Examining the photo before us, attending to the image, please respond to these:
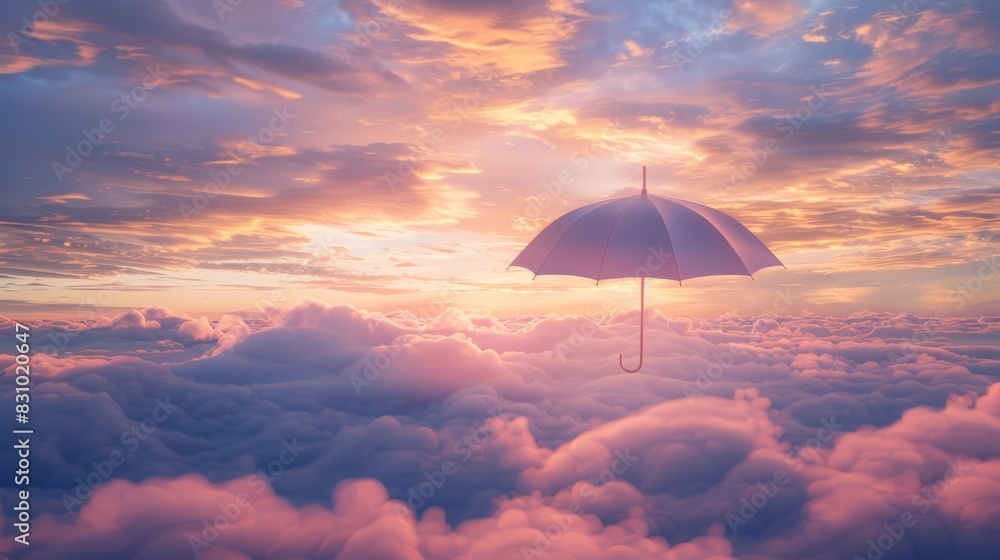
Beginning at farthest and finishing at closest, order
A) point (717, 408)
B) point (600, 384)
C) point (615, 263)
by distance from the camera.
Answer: point (600, 384), point (717, 408), point (615, 263)

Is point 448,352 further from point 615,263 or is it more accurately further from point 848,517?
point 615,263

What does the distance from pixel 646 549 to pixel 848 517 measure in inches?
235

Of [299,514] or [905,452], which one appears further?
[905,452]

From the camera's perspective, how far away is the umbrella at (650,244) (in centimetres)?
748

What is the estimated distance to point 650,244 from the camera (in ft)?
24.7

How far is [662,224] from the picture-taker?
7.61 meters

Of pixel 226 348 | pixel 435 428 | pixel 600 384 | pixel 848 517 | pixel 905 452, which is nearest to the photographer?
pixel 848 517

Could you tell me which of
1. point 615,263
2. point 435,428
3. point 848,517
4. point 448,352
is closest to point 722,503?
point 848,517

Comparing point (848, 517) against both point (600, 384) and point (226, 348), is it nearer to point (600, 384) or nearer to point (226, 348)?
point (600, 384)

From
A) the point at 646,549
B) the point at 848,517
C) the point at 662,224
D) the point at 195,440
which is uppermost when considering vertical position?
the point at 662,224

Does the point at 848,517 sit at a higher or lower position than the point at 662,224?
lower

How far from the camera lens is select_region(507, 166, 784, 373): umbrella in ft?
24.5

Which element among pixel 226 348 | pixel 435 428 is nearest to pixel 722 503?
pixel 435 428

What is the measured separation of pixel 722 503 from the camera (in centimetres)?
1947
